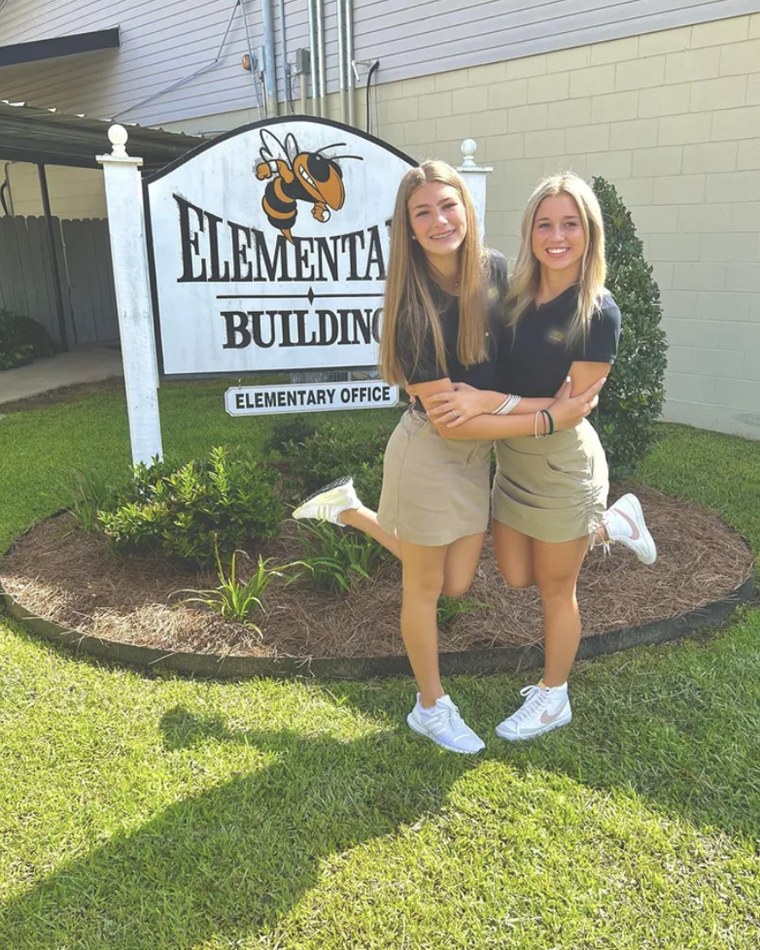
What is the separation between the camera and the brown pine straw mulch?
3.00 m

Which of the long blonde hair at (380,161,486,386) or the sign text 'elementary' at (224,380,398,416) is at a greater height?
the long blonde hair at (380,161,486,386)

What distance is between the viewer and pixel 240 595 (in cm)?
312

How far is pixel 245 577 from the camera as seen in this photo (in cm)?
351

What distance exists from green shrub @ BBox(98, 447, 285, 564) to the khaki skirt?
5.14 ft

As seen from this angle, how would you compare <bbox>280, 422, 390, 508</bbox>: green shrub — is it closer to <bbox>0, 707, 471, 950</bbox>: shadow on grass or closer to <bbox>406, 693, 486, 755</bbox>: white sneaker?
<bbox>406, 693, 486, 755</bbox>: white sneaker

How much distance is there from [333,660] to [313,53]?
24.9 ft

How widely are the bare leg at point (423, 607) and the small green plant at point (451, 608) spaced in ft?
1.89

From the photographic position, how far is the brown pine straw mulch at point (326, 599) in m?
3.00

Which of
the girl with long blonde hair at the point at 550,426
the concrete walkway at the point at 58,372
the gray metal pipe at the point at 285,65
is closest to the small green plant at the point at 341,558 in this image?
the girl with long blonde hair at the point at 550,426

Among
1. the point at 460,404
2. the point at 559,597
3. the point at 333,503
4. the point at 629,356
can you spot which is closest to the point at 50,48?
the point at 629,356

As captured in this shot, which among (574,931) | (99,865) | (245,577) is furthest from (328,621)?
(574,931)

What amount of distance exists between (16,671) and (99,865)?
1137mm

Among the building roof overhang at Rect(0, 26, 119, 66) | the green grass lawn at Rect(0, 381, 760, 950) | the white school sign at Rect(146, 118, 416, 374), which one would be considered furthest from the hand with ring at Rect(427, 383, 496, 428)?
the building roof overhang at Rect(0, 26, 119, 66)

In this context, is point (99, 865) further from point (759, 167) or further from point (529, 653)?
point (759, 167)
